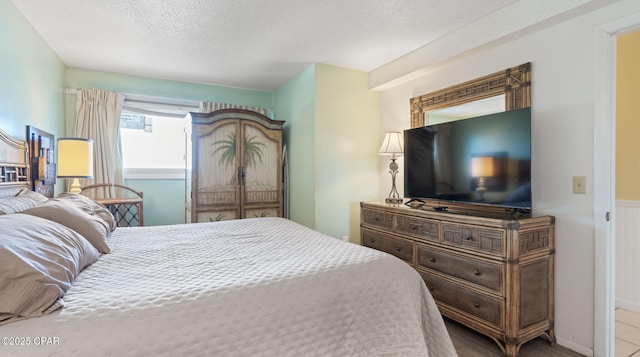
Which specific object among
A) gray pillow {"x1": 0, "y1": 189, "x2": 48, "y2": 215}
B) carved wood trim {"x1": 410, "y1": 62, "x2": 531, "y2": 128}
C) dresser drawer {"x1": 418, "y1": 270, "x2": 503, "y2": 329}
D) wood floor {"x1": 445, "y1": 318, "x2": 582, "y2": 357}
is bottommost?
wood floor {"x1": 445, "y1": 318, "x2": 582, "y2": 357}

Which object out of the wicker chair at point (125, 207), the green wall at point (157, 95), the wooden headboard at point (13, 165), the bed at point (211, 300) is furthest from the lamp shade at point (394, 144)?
the wooden headboard at point (13, 165)

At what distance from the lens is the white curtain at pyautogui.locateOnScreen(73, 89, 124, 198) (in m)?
3.53

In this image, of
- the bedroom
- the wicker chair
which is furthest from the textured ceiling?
the wicker chair

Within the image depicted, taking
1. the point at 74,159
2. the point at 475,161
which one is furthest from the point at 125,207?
the point at 475,161

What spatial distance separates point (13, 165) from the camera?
2.07 metres

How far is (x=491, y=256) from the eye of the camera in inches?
80.0

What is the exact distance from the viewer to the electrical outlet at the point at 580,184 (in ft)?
6.61

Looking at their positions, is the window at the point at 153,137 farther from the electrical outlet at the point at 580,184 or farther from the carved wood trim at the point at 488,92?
the electrical outlet at the point at 580,184

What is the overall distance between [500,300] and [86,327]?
2.20 metres

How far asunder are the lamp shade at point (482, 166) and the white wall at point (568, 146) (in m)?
0.31

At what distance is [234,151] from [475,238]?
2831 mm

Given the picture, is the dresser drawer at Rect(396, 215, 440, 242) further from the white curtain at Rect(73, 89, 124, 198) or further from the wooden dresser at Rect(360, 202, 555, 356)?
the white curtain at Rect(73, 89, 124, 198)

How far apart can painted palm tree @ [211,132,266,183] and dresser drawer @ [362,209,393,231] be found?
1.55 meters

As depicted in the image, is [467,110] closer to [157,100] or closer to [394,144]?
[394,144]
